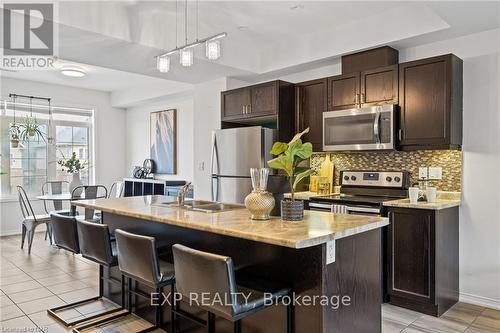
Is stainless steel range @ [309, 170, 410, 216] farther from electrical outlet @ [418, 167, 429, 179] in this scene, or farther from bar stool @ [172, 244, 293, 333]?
bar stool @ [172, 244, 293, 333]

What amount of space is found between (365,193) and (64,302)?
10.5ft

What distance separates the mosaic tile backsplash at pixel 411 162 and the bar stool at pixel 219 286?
2340 mm

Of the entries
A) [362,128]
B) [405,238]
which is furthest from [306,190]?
[405,238]

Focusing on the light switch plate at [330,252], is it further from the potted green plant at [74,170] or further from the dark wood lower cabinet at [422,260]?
the potted green plant at [74,170]

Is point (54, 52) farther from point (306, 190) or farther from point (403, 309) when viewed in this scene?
point (403, 309)

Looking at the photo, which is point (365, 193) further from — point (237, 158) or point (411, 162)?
point (237, 158)

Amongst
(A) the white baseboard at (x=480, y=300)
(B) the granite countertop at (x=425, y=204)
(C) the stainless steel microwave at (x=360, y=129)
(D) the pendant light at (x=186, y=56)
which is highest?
(D) the pendant light at (x=186, y=56)

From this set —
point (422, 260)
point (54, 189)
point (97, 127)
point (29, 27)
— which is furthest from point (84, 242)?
point (97, 127)

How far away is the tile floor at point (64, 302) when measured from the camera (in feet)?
9.45

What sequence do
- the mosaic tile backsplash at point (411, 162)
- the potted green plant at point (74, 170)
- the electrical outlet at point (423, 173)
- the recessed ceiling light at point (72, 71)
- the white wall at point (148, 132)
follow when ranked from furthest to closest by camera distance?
the white wall at point (148, 132) → the potted green plant at point (74, 170) → the recessed ceiling light at point (72, 71) → the electrical outlet at point (423, 173) → the mosaic tile backsplash at point (411, 162)

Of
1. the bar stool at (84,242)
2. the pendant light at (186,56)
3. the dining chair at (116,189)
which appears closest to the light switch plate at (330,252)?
the bar stool at (84,242)

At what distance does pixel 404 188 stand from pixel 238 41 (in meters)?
2.54

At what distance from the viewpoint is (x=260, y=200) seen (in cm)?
224

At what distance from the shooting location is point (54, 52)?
376 centimetres
